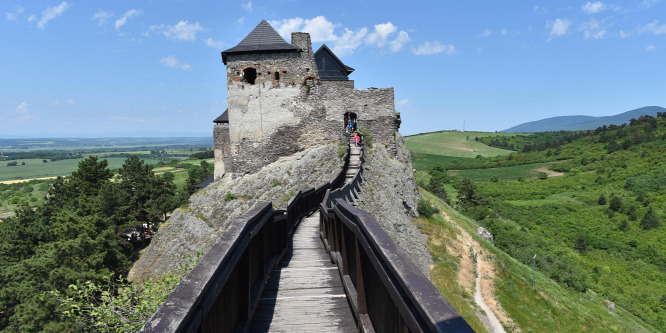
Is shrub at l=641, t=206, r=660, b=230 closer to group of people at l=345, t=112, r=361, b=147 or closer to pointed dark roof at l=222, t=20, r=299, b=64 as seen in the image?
group of people at l=345, t=112, r=361, b=147

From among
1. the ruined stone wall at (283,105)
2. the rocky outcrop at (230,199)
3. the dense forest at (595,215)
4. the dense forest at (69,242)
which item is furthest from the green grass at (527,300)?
the dense forest at (69,242)

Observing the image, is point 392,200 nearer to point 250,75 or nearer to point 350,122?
point 350,122

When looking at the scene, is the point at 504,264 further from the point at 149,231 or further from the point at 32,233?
the point at 32,233

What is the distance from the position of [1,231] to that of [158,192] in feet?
54.1

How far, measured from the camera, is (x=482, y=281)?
23.9 meters

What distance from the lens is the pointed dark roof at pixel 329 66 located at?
1218 inches

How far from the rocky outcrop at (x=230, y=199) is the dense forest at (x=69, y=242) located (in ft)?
11.7

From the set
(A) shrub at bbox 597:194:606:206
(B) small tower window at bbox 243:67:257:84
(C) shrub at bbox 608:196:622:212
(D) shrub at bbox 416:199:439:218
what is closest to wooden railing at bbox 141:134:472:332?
(B) small tower window at bbox 243:67:257:84

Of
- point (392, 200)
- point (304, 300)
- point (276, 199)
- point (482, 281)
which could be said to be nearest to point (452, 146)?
point (482, 281)

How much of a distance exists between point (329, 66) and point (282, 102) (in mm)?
9872

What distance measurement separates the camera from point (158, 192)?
41219 millimetres

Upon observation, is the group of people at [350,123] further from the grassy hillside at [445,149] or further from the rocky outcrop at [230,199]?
the grassy hillside at [445,149]

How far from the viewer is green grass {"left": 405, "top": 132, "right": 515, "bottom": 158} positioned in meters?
139

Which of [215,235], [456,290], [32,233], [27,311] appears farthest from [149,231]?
[456,290]
